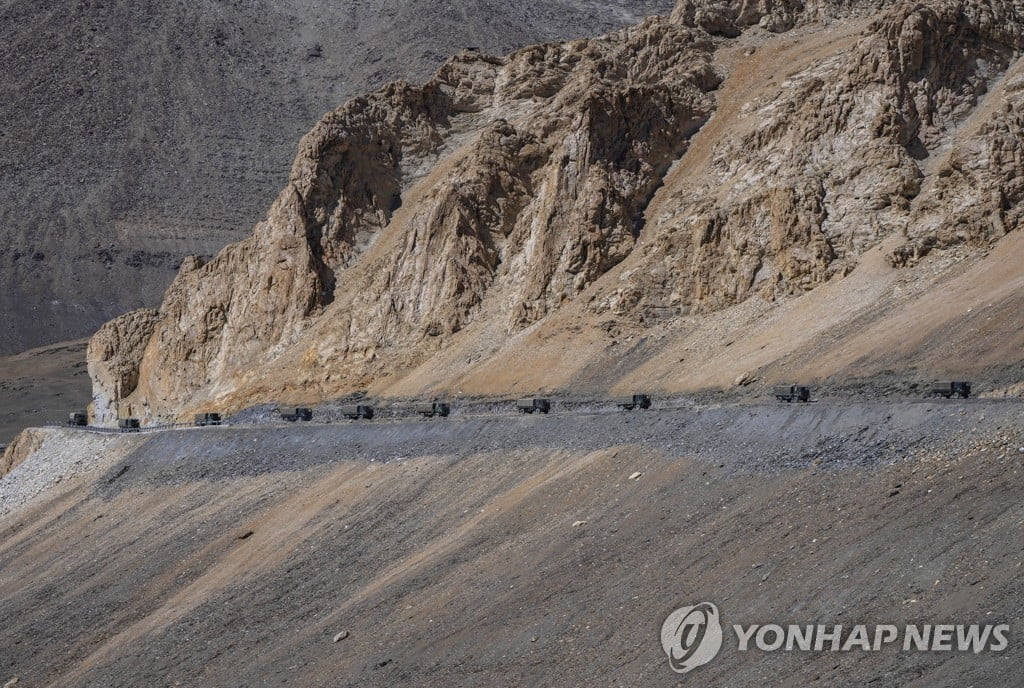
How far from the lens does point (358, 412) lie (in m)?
48.3

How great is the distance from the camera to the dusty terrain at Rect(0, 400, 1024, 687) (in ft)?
71.6

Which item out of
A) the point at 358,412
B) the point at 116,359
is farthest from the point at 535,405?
the point at 116,359

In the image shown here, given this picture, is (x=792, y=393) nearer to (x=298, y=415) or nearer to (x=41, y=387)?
(x=298, y=415)

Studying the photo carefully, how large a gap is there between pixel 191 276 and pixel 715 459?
4558 cm

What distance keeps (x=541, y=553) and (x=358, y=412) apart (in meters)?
20.3

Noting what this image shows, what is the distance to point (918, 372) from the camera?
34688 millimetres

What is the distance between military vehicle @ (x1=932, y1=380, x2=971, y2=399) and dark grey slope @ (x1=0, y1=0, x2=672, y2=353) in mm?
105641

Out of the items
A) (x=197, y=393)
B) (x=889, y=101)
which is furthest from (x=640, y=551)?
(x=197, y=393)

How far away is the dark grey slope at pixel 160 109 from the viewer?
132875 millimetres

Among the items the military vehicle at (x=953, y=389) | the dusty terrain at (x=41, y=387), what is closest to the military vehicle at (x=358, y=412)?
the military vehicle at (x=953, y=389)

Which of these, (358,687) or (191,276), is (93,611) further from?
(191,276)

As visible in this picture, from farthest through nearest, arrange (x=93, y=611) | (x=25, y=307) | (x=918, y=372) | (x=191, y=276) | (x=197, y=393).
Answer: (x=25, y=307) < (x=191, y=276) < (x=197, y=393) < (x=93, y=611) < (x=918, y=372)

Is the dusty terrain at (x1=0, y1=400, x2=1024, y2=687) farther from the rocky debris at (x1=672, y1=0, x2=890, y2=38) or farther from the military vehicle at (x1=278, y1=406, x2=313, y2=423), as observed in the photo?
the rocky debris at (x1=672, y1=0, x2=890, y2=38)

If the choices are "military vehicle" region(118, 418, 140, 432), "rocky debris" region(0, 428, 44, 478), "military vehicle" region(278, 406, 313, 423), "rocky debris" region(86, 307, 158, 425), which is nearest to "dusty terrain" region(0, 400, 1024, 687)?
"military vehicle" region(278, 406, 313, 423)
